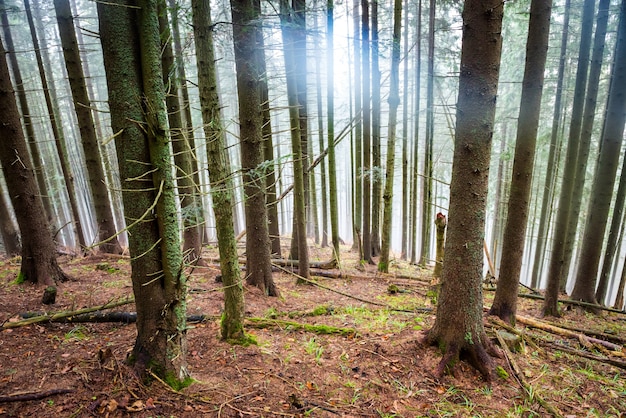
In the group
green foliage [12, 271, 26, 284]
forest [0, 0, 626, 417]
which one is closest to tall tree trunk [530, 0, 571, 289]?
forest [0, 0, 626, 417]

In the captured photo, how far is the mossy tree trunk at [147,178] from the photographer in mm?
2482

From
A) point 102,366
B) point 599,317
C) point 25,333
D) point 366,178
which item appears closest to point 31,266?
point 25,333

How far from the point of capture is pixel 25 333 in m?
4.10

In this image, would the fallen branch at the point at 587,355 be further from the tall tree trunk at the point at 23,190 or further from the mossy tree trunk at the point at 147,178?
the tall tree trunk at the point at 23,190

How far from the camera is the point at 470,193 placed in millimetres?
3492

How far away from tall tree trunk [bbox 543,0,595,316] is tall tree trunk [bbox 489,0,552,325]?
207 cm

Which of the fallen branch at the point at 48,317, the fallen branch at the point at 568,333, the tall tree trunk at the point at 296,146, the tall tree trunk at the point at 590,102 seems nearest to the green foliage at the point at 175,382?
the fallen branch at the point at 48,317

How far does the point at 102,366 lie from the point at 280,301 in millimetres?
3412

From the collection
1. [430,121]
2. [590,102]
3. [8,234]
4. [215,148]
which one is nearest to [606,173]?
[590,102]

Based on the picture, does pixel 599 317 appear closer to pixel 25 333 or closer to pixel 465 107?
pixel 465 107

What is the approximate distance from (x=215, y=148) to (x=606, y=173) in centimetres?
842

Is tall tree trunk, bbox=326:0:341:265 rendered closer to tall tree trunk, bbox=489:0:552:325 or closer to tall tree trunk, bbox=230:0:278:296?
tall tree trunk, bbox=230:0:278:296

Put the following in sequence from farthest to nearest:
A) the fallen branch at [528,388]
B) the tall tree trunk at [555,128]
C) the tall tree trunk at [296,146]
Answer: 1. the tall tree trunk at [555,128]
2. the tall tree trunk at [296,146]
3. the fallen branch at [528,388]

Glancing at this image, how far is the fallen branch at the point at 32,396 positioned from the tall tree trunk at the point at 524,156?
626cm
